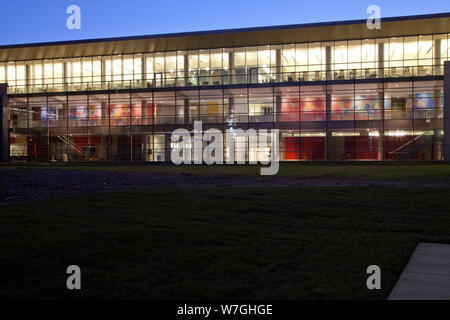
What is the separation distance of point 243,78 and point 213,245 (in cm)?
4251

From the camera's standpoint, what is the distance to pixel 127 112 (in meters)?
50.0

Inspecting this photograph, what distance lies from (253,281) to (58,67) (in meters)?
53.2

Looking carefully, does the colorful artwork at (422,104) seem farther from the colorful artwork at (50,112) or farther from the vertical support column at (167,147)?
the colorful artwork at (50,112)

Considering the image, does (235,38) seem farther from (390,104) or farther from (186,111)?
(390,104)

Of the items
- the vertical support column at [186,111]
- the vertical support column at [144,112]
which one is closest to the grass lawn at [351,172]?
the vertical support column at [186,111]

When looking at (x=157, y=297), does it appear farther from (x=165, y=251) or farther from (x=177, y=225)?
(x=177, y=225)

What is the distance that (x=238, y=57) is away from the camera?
1901 inches

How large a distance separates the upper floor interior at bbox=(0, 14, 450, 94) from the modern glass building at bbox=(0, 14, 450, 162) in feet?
0.37

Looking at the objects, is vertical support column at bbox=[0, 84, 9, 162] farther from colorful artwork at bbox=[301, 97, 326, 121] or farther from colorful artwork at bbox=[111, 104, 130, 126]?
colorful artwork at bbox=[301, 97, 326, 121]

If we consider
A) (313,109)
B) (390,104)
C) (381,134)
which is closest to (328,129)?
(313,109)

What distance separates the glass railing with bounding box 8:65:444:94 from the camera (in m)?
43.5

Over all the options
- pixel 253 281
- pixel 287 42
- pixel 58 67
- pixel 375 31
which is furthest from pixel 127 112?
pixel 253 281

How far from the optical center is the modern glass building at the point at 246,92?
1655 inches

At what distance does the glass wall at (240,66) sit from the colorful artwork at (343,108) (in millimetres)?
2350
